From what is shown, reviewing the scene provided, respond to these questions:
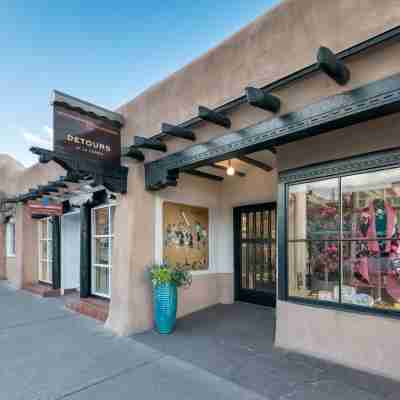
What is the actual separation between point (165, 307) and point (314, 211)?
2.99m

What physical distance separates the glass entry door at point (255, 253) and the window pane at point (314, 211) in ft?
6.66

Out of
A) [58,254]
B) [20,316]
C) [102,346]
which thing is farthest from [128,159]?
[58,254]

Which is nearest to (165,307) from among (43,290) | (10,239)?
(43,290)

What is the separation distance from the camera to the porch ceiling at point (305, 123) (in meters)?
2.58

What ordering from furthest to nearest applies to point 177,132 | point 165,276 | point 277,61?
point 165,276 → point 177,132 → point 277,61

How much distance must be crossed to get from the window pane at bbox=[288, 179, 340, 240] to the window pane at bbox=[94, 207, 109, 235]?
180 inches

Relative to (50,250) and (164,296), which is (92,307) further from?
(50,250)

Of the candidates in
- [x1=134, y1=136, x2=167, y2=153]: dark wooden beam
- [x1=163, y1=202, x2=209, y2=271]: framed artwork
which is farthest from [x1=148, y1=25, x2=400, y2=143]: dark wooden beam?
[x1=163, y1=202, x2=209, y2=271]: framed artwork

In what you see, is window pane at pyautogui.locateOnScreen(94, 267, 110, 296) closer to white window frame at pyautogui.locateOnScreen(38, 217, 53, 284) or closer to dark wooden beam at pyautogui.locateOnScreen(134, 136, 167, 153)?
white window frame at pyautogui.locateOnScreen(38, 217, 53, 284)

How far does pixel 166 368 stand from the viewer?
3670 mm

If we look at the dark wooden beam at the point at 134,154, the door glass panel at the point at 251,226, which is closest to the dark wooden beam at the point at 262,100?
the dark wooden beam at the point at 134,154

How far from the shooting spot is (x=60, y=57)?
8.87 m

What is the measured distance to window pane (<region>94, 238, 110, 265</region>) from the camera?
692 centimetres

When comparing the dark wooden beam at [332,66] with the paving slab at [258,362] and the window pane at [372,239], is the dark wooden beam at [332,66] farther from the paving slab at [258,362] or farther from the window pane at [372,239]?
the paving slab at [258,362]
